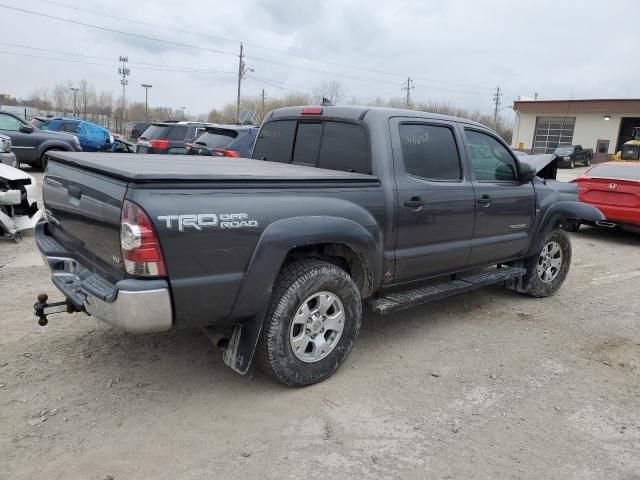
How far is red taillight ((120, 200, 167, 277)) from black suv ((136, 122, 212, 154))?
10705 millimetres

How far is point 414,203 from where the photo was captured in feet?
13.3

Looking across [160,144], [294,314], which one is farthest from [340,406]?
[160,144]

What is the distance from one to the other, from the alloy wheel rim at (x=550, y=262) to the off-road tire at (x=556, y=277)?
0.12ft

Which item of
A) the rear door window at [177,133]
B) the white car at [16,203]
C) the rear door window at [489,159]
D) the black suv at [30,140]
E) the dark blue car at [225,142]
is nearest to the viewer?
the rear door window at [489,159]

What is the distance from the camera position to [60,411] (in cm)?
319

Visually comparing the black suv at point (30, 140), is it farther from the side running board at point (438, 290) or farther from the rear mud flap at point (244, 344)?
the rear mud flap at point (244, 344)

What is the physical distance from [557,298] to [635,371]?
6.28 feet

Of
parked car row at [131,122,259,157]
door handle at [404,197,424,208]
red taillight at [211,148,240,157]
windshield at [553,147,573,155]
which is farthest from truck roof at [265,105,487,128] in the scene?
windshield at [553,147,573,155]

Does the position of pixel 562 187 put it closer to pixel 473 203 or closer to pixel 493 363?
pixel 473 203

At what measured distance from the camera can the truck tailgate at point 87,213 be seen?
2.86m

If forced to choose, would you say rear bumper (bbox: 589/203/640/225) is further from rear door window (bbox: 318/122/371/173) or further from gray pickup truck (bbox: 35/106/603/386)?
rear door window (bbox: 318/122/371/173)

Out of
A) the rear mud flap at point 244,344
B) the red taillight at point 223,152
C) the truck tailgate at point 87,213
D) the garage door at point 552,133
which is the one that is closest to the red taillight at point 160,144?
the red taillight at point 223,152

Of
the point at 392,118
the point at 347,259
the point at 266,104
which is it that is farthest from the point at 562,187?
the point at 266,104

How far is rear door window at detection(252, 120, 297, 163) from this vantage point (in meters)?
4.87
